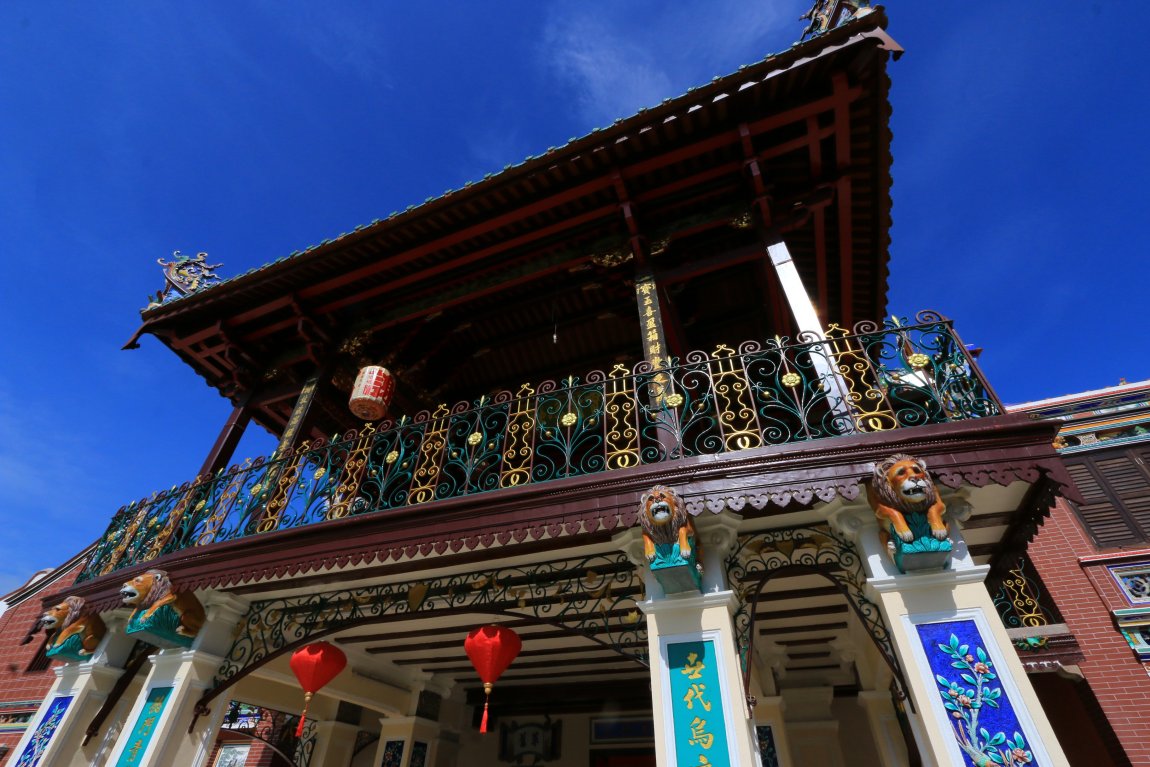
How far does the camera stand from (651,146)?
6469 mm

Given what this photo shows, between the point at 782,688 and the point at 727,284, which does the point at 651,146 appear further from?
the point at 782,688

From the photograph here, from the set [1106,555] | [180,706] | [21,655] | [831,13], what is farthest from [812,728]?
[21,655]

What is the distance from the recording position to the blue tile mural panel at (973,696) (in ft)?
10.2

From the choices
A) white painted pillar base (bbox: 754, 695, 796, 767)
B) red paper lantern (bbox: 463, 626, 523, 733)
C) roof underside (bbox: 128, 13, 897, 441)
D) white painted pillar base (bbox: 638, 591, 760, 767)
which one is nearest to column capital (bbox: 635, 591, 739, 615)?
white painted pillar base (bbox: 638, 591, 760, 767)

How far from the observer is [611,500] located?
4.32m

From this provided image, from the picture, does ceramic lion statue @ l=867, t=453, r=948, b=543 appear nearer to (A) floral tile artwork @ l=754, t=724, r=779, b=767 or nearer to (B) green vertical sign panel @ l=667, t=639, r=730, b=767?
(B) green vertical sign panel @ l=667, t=639, r=730, b=767

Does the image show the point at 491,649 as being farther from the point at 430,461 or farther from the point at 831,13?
the point at 831,13

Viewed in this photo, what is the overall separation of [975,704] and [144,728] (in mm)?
7011

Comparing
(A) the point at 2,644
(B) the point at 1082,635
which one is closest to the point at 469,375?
(B) the point at 1082,635

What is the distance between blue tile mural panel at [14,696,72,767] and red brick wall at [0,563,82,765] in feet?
22.3

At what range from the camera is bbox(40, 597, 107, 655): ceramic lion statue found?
630cm

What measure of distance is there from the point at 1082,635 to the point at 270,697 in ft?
37.8

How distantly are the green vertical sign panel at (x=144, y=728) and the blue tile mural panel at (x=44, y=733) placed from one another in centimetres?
140

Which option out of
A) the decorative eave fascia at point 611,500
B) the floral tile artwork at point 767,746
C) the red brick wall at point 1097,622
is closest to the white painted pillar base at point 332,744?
the decorative eave fascia at point 611,500
